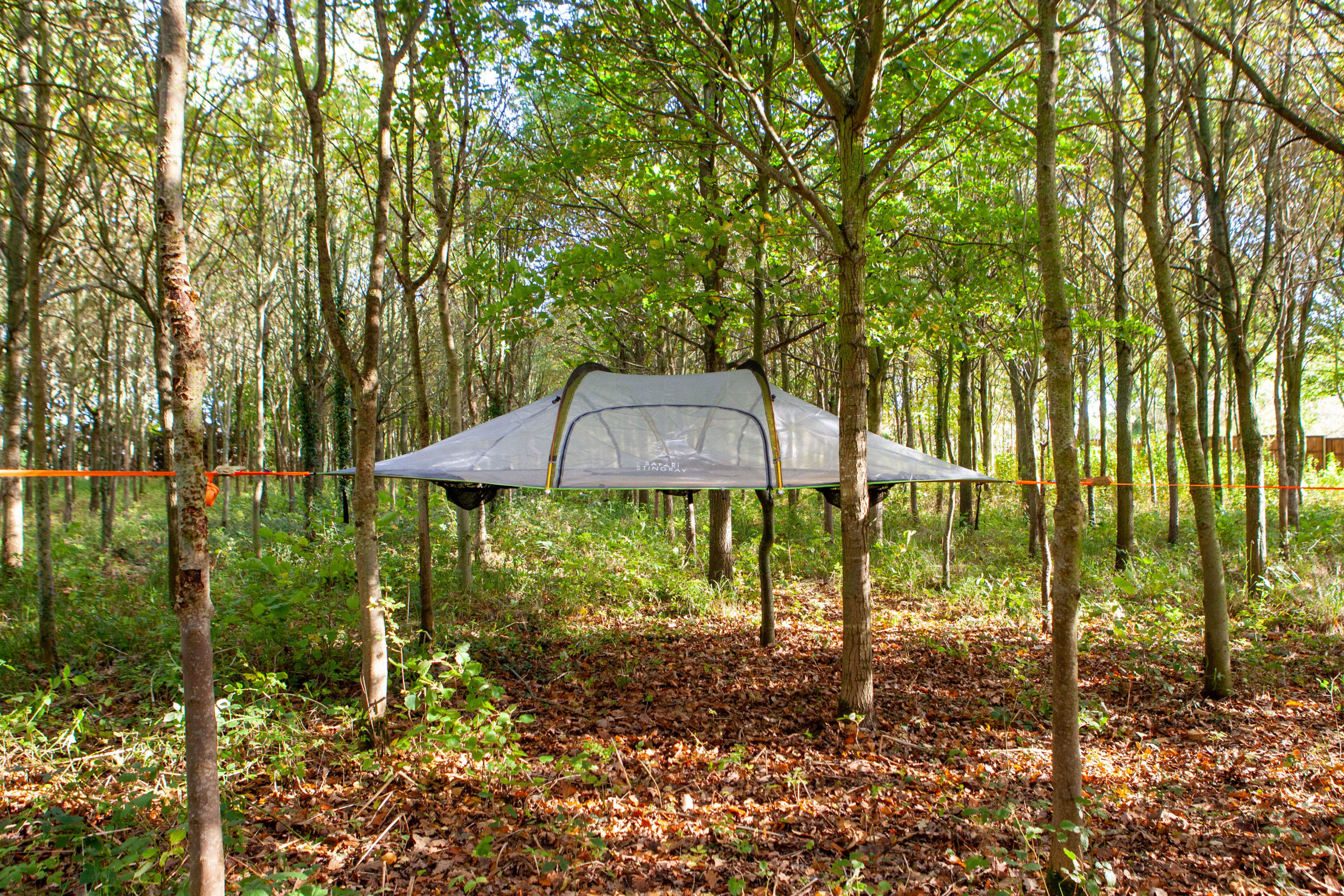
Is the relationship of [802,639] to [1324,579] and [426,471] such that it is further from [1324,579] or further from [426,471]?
[1324,579]

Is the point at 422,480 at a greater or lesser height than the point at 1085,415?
lesser

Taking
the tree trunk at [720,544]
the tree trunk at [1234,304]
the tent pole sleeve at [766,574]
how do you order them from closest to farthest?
the tent pole sleeve at [766,574], the tree trunk at [1234,304], the tree trunk at [720,544]

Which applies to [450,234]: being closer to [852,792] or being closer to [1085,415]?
[852,792]

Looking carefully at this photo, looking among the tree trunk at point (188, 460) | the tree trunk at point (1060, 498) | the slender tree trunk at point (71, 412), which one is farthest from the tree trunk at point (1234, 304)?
the slender tree trunk at point (71, 412)

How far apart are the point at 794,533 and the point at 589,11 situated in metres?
7.54

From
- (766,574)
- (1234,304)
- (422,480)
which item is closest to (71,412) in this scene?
(422,480)

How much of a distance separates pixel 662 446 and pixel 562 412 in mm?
745

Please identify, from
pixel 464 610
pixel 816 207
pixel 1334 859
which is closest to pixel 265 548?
pixel 464 610

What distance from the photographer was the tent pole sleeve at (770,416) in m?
4.47

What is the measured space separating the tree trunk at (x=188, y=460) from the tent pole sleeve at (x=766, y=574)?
3.86m

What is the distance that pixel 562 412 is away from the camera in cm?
473

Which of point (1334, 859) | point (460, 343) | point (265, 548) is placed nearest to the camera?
point (1334, 859)

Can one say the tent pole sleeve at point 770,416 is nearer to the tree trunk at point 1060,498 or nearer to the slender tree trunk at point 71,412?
the tree trunk at point 1060,498

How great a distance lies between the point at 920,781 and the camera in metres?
3.20
